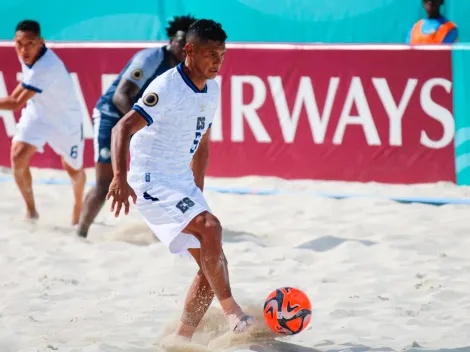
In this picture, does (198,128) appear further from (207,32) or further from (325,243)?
(325,243)

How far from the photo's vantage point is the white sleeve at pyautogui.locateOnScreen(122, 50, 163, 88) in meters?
6.98

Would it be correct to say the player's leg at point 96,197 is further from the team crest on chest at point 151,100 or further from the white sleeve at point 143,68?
the team crest on chest at point 151,100

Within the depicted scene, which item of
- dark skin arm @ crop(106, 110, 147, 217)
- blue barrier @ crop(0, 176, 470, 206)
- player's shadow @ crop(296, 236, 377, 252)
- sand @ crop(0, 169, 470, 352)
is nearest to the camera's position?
dark skin arm @ crop(106, 110, 147, 217)

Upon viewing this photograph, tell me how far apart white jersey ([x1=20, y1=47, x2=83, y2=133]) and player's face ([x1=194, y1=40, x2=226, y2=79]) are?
3.22 meters

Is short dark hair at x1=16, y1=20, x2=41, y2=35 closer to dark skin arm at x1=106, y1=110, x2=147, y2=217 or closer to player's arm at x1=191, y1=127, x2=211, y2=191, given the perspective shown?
player's arm at x1=191, y1=127, x2=211, y2=191

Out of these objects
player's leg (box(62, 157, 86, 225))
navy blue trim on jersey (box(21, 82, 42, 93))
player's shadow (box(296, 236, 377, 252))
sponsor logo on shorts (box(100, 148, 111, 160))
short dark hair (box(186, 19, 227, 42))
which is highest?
short dark hair (box(186, 19, 227, 42))

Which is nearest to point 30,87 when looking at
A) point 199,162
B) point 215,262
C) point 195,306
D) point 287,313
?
point 199,162

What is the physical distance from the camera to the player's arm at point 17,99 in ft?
24.6

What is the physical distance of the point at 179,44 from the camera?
695 cm

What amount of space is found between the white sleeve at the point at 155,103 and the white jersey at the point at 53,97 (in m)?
3.18

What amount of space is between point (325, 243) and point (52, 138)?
243cm

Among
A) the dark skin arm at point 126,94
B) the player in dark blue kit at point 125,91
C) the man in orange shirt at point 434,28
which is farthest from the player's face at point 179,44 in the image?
the man in orange shirt at point 434,28

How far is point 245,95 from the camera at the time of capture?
30.6ft

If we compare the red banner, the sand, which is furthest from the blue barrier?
the red banner
